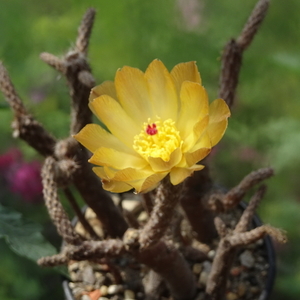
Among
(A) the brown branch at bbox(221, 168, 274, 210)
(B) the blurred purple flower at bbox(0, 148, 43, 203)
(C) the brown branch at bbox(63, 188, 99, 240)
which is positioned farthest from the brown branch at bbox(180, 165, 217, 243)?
(B) the blurred purple flower at bbox(0, 148, 43, 203)

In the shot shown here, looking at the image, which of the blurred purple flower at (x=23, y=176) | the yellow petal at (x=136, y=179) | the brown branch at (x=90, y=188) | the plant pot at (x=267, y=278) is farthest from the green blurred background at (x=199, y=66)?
the yellow petal at (x=136, y=179)

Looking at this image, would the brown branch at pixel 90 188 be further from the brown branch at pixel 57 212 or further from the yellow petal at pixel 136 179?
the yellow petal at pixel 136 179

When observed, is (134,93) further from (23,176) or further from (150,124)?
(23,176)

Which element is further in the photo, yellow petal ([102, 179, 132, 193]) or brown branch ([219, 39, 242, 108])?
brown branch ([219, 39, 242, 108])


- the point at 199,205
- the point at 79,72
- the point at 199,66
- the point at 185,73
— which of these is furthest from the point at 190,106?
the point at 199,66

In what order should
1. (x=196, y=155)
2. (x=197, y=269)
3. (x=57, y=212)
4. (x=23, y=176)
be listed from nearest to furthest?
(x=196, y=155) → (x=57, y=212) → (x=197, y=269) → (x=23, y=176)

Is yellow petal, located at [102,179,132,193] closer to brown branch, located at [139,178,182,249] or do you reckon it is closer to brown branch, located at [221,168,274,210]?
brown branch, located at [139,178,182,249]
